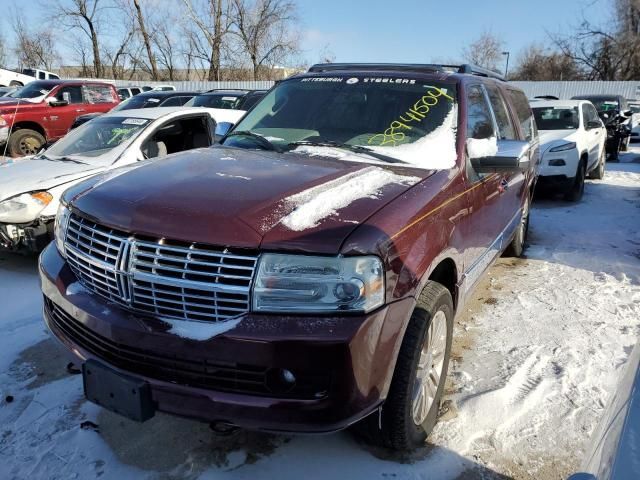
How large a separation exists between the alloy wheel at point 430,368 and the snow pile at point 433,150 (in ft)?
2.89

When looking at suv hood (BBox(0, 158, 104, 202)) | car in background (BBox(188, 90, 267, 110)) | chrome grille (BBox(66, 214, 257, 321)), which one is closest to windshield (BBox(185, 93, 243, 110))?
car in background (BBox(188, 90, 267, 110))

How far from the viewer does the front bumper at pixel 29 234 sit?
481 cm

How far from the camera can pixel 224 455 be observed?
2.61 m

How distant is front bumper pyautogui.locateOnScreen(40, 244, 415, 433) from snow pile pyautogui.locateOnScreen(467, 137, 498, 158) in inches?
54.6

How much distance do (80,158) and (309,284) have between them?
458 cm

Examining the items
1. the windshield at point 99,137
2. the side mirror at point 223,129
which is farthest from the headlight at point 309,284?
the windshield at point 99,137

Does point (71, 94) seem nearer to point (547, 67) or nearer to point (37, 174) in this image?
point (37, 174)

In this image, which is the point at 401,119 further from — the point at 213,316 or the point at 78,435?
the point at 78,435

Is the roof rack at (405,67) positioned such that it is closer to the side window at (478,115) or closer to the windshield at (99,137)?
the side window at (478,115)

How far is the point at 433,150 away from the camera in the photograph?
10.3ft

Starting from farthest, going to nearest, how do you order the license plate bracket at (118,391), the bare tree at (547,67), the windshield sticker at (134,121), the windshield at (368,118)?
1. the bare tree at (547,67)
2. the windshield sticker at (134,121)
3. the windshield at (368,118)
4. the license plate bracket at (118,391)

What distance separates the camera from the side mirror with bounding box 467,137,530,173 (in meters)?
3.11

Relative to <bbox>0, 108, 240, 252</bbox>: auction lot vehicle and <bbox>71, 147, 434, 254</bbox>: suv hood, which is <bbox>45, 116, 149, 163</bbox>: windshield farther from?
<bbox>71, 147, 434, 254</bbox>: suv hood

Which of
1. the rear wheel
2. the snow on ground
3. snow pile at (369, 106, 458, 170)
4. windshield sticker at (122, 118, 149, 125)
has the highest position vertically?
snow pile at (369, 106, 458, 170)
